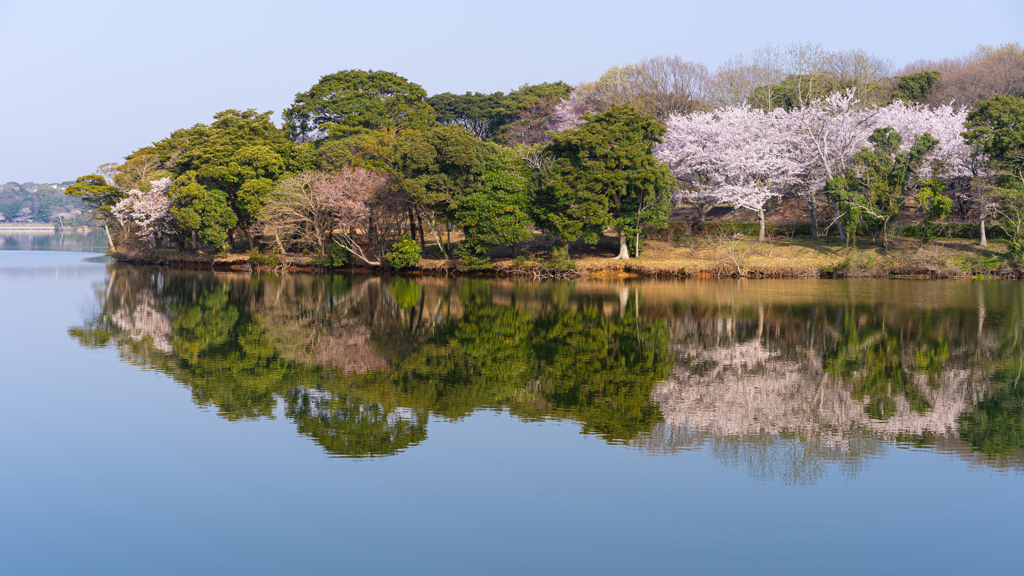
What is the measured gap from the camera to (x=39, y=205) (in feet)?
494

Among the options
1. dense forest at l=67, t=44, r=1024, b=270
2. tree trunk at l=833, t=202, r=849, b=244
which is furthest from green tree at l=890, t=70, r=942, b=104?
tree trunk at l=833, t=202, r=849, b=244

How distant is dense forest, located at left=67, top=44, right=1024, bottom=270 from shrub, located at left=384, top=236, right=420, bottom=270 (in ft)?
0.37

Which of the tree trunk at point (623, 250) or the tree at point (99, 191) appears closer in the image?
the tree trunk at point (623, 250)

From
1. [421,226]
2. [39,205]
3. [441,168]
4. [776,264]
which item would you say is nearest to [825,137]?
[776,264]

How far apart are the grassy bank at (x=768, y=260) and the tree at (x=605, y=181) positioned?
Result: 2.11 metres

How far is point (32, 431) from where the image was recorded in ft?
36.8

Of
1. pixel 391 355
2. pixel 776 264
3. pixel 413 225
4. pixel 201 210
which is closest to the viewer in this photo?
pixel 391 355

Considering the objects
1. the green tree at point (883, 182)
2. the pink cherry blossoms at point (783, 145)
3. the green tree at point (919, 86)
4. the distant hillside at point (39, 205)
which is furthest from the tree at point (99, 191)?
the distant hillside at point (39, 205)

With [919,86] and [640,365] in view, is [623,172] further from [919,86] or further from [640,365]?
[919,86]

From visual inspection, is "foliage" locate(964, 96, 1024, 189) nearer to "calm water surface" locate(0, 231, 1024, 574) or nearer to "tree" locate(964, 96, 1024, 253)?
"tree" locate(964, 96, 1024, 253)

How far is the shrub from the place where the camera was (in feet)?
133

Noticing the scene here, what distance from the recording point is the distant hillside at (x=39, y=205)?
14288cm

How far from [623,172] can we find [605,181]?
942mm

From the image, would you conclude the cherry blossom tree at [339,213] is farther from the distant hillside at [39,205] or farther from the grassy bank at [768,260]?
the distant hillside at [39,205]
